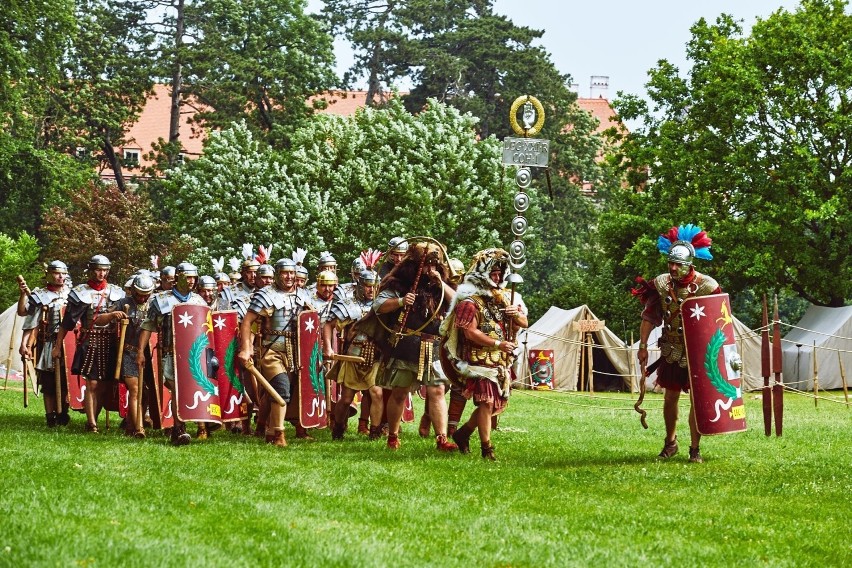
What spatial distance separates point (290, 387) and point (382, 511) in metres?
5.15

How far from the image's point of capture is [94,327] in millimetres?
13414

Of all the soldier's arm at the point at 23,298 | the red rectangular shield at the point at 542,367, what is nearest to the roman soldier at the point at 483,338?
the soldier's arm at the point at 23,298

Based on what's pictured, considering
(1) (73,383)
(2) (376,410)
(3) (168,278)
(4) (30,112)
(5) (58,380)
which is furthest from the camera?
(4) (30,112)

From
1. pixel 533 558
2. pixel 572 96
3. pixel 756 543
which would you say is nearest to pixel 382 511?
pixel 533 558

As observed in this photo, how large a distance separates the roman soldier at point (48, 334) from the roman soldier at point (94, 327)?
56 cm

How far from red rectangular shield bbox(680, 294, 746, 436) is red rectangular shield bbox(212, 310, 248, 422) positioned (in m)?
4.30

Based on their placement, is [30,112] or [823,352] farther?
[30,112]

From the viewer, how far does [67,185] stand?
45438mm

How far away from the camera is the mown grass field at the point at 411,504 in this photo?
632cm

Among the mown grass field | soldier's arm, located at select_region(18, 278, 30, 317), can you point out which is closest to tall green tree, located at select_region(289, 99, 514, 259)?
soldier's arm, located at select_region(18, 278, 30, 317)

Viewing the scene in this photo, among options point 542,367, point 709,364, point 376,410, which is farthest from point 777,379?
point 542,367

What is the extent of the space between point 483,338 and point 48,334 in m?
5.77

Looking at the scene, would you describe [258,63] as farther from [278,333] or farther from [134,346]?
[278,333]

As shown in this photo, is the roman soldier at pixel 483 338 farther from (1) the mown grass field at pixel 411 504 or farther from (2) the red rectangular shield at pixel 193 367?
(2) the red rectangular shield at pixel 193 367
